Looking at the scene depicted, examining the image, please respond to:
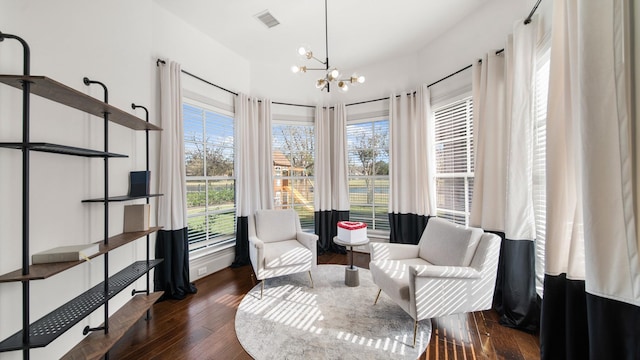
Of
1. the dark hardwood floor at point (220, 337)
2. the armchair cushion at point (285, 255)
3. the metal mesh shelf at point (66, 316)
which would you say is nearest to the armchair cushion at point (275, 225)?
the armchair cushion at point (285, 255)

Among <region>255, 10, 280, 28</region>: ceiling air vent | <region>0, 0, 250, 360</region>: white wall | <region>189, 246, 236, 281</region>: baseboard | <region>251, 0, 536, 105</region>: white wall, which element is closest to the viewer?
<region>0, 0, 250, 360</region>: white wall

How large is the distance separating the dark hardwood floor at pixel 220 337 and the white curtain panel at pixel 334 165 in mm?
2088

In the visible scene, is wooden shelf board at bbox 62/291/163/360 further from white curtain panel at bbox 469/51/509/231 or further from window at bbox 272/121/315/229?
white curtain panel at bbox 469/51/509/231

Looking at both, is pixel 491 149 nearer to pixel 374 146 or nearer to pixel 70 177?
pixel 374 146

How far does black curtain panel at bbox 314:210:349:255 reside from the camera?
4129mm

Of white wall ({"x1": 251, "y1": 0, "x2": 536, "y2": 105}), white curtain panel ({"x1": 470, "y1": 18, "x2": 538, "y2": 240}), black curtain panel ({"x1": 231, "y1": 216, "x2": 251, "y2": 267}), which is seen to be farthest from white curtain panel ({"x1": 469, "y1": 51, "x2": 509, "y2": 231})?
black curtain panel ({"x1": 231, "y1": 216, "x2": 251, "y2": 267})

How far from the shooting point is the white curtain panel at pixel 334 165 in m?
4.12

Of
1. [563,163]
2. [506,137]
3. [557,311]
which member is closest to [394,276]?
[557,311]

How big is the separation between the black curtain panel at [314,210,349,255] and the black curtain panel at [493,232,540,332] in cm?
233

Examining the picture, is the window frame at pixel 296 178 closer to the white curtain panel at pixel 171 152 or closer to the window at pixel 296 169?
the window at pixel 296 169

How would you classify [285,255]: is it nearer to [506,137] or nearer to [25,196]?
[25,196]

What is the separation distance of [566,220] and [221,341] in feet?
8.26

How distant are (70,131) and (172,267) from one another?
64.3 inches

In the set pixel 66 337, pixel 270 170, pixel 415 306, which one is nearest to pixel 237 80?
pixel 270 170
